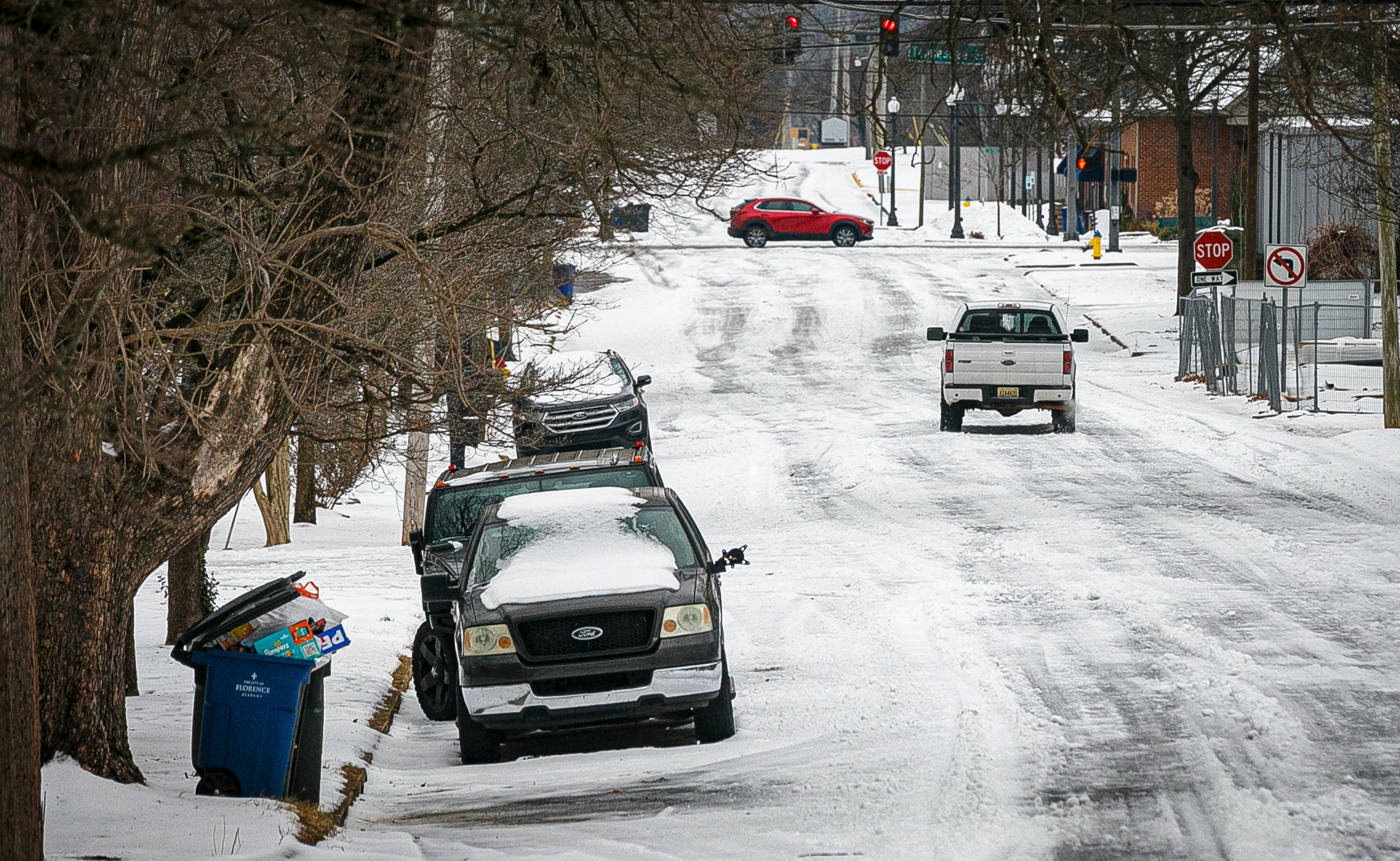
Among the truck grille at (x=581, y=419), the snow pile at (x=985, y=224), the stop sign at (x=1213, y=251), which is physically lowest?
the truck grille at (x=581, y=419)

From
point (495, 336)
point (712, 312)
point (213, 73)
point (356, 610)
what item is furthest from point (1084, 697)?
point (712, 312)

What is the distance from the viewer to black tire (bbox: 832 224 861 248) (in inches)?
2104

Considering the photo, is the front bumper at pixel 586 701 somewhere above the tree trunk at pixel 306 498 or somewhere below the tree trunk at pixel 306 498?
above

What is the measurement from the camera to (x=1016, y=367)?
2231 centimetres

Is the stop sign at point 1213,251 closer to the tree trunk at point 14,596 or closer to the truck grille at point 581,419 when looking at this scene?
the truck grille at point 581,419

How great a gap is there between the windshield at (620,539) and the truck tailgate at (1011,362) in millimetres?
13095

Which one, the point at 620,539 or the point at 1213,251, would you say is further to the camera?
the point at 1213,251

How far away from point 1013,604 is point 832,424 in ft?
41.7

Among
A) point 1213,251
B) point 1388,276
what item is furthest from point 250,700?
point 1213,251

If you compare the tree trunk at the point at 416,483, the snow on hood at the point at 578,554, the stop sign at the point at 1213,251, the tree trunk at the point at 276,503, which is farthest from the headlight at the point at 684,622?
the stop sign at the point at 1213,251

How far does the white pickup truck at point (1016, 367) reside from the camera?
2222 centimetres

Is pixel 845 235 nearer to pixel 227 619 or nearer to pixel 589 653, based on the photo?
pixel 589 653

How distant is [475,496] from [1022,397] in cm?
1218

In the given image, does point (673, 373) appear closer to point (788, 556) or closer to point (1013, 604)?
point (788, 556)
